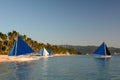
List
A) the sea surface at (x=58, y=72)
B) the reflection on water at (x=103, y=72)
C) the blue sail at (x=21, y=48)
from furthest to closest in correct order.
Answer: the blue sail at (x=21, y=48) → the reflection on water at (x=103, y=72) → the sea surface at (x=58, y=72)

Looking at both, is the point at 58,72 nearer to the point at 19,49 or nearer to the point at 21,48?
the point at 21,48

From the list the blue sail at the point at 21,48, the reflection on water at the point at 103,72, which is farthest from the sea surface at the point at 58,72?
the blue sail at the point at 21,48

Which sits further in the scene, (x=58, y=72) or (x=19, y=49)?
(x=19, y=49)

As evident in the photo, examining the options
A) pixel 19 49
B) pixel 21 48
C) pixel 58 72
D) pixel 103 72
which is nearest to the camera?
pixel 58 72

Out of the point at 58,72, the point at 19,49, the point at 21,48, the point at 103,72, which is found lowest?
the point at 103,72

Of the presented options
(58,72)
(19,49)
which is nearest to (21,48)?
(19,49)

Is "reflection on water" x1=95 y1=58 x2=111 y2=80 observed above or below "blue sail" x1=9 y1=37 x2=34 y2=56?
below

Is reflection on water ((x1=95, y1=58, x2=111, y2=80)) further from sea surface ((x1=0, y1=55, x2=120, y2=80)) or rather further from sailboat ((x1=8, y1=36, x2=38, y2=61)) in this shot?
sailboat ((x1=8, y1=36, x2=38, y2=61))

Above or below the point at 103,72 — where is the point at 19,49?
above

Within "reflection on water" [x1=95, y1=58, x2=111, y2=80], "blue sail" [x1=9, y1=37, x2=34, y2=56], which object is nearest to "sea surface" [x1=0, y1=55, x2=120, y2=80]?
"reflection on water" [x1=95, y1=58, x2=111, y2=80]

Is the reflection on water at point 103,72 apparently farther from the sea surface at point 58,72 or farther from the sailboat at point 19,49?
the sailboat at point 19,49

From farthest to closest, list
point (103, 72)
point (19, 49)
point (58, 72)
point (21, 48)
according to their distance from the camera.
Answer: point (19, 49) → point (21, 48) → point (103, 72) → point (58, 72)

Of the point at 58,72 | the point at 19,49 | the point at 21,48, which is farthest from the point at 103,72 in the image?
the point at 19,49

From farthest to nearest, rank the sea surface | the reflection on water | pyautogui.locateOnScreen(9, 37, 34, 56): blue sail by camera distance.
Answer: pyautogui.locateOnScreen(9, 37, 34, 56): blue sail, the reflection on water, the sea surface
